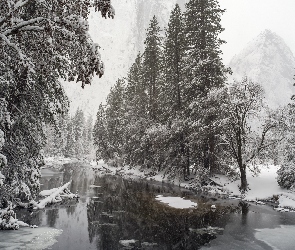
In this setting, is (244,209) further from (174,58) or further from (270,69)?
(270,69)

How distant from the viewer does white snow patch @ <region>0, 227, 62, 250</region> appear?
9.10m

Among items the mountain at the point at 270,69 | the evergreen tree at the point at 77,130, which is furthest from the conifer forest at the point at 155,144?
the mountain at the point at 270,69

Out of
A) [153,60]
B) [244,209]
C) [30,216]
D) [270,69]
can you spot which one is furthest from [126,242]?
[270,69]

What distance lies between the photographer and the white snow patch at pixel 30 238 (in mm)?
9102

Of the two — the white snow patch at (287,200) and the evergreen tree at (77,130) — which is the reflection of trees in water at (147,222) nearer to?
the white snow patch at (287,200)

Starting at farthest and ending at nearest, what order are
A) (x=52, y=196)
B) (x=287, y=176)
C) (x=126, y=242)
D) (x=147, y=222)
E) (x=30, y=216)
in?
1. (x=287, y=176)
2. (x=52, y=196)
3. (x=30, y=216)
4. (x=147, y=222)
5. (x=126, y=242)

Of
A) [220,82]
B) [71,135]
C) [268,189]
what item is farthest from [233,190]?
[71,135]

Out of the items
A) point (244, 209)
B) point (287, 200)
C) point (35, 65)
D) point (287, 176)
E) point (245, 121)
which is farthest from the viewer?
point (245, 121)

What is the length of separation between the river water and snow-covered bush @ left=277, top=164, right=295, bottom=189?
138 inches

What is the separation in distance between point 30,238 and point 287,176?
52.9 feet

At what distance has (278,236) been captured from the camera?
11.3 meters

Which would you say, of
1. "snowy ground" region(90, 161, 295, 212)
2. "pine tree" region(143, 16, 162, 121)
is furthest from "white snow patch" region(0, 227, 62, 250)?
"pine tree" region(143, 16, 162, 121)

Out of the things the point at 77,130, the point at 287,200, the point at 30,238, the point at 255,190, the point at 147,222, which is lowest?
the point at 30,238

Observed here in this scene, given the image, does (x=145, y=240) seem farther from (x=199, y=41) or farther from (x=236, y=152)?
(x=199, y=41)
